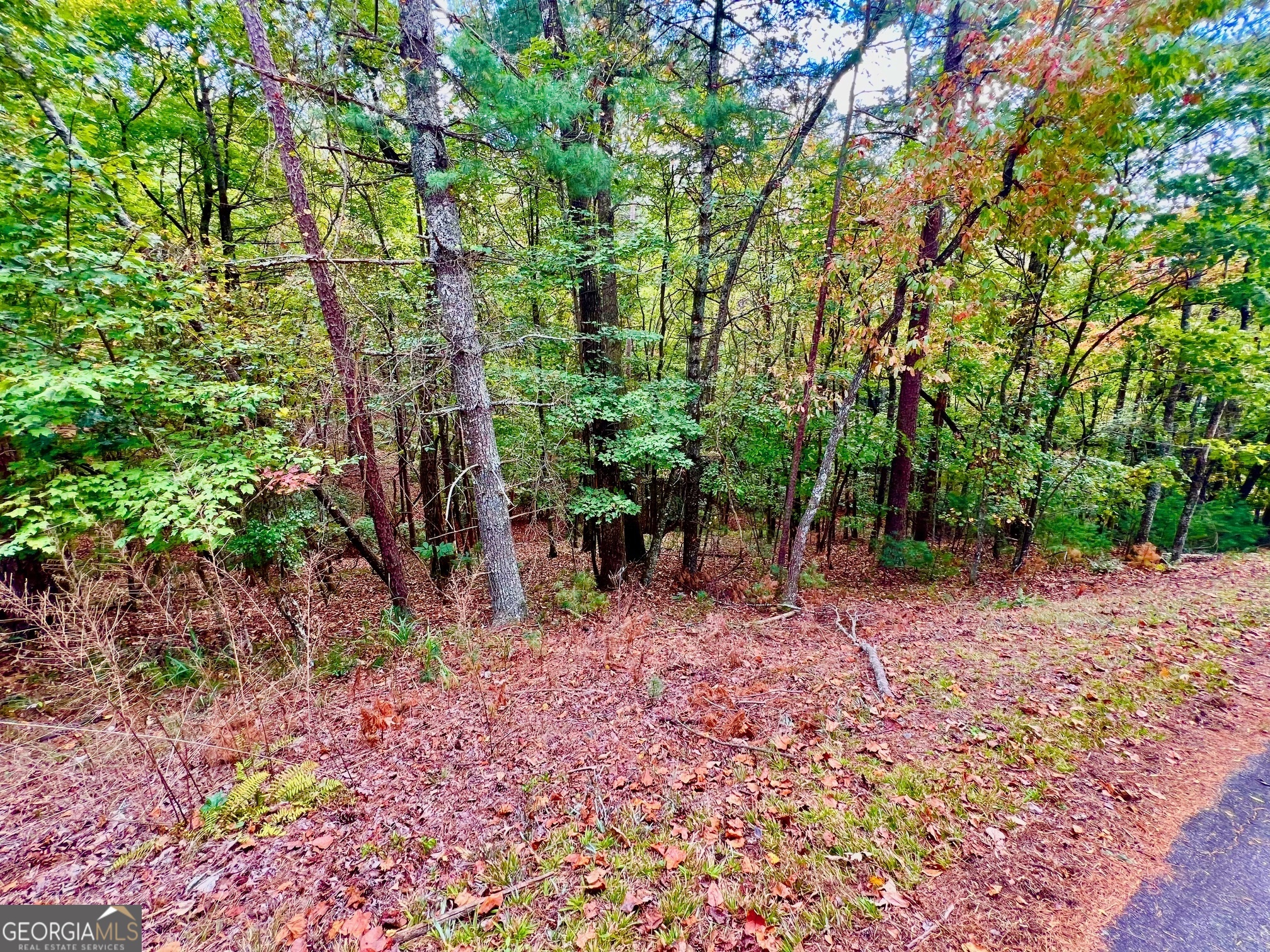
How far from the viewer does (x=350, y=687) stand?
18.4 feet

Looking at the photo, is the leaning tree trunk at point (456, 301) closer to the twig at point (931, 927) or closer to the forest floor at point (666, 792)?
the forest floor at point (666, 792)

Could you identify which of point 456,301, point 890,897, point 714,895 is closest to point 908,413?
point 456,301

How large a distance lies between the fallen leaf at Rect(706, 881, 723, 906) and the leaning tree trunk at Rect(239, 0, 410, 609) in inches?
247

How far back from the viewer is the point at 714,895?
8.75 ft

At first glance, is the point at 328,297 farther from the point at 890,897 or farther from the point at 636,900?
the point at 890,897

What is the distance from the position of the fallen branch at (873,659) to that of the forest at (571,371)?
0.38ft

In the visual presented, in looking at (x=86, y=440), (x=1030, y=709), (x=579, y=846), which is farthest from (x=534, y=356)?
(x=1030, y=709)

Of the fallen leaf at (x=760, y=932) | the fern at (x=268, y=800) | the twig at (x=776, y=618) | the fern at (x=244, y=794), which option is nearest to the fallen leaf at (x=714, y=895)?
the fallen leaf at (x=760, y=932)

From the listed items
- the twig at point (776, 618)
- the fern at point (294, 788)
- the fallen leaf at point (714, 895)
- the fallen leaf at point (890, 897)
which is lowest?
the twig at point (776, 618)

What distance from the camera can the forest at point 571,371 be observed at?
151 inches

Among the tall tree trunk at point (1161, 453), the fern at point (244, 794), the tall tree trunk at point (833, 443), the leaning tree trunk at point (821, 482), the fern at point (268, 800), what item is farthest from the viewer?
the tall tree trunk at point (1161, 453)

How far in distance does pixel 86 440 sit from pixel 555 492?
18.2 feet

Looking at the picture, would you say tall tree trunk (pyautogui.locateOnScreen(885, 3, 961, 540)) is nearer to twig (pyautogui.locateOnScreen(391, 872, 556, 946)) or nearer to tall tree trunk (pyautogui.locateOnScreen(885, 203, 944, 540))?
tall tree trunk (pyautogui.locateOnScreen(885, 203, 944, 540))

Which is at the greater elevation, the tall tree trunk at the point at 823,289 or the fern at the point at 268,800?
the tall tree trunk at the point at 823,289
